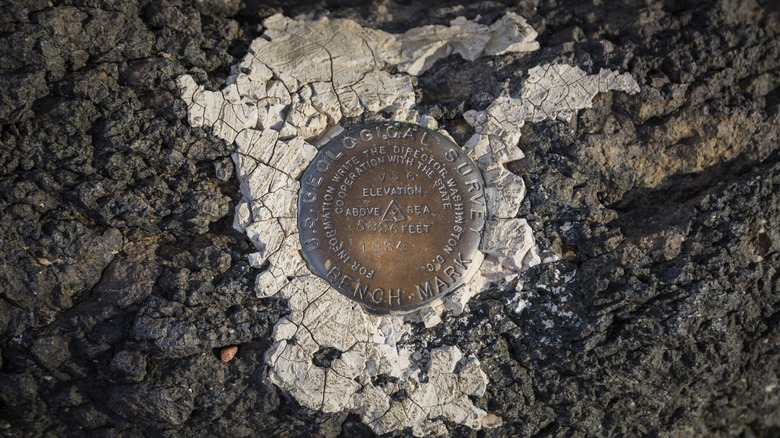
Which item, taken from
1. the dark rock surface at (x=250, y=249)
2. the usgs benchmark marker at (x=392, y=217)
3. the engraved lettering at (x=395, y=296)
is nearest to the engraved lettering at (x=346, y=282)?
the usgs benchmark marker at (x=392, y=217)

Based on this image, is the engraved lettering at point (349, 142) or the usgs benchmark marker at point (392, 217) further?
the engraved lettering at point (349, 142)

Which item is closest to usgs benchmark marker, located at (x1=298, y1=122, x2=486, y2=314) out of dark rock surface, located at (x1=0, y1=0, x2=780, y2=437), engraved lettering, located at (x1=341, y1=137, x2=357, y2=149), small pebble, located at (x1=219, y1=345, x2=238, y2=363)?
engraved lettering, located at (x1=341, y1=137, x2=357, y2=149)

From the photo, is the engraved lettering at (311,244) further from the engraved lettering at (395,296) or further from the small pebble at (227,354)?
the small pebble at (227,354)

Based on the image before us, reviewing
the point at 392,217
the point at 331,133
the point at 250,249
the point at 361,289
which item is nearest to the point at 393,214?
the point at 392,217

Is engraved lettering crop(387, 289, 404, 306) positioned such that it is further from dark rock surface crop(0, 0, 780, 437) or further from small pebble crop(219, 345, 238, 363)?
small pebble crop(219, 345, 238, 363)

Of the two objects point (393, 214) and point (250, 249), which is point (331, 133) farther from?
point (250, 249)
